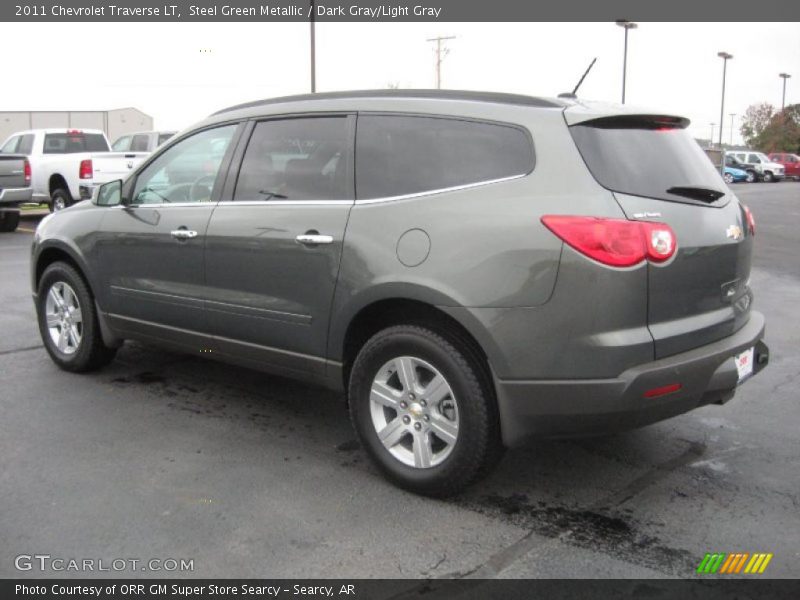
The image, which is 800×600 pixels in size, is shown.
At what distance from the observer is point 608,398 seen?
127 inches

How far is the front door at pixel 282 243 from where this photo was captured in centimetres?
397

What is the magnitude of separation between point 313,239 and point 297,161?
54 cm

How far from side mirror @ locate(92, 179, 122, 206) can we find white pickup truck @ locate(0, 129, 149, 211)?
10444 millimetres

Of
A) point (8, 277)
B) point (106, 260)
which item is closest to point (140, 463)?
point (106, 260)

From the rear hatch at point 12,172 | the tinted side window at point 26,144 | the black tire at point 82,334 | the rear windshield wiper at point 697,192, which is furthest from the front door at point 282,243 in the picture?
the tinted side window at point 26,144

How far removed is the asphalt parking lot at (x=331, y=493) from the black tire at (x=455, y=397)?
0.38ft

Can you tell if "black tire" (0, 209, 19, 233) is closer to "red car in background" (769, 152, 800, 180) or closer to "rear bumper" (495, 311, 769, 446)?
"rear bumper" (495, 311, 769, 446)

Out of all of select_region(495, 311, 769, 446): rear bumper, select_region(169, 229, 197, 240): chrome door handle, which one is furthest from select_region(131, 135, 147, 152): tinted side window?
select_region(495, 311, 769, 446): rear bumper

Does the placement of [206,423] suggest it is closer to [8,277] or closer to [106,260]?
[106,260]

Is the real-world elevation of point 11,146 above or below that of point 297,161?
above

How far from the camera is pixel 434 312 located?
361 centimetres

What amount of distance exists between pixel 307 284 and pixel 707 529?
2.11 metres

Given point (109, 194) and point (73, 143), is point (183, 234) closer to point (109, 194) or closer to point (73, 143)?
point (109, 194)

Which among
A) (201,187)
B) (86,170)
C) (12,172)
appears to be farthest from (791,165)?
(201,187)
